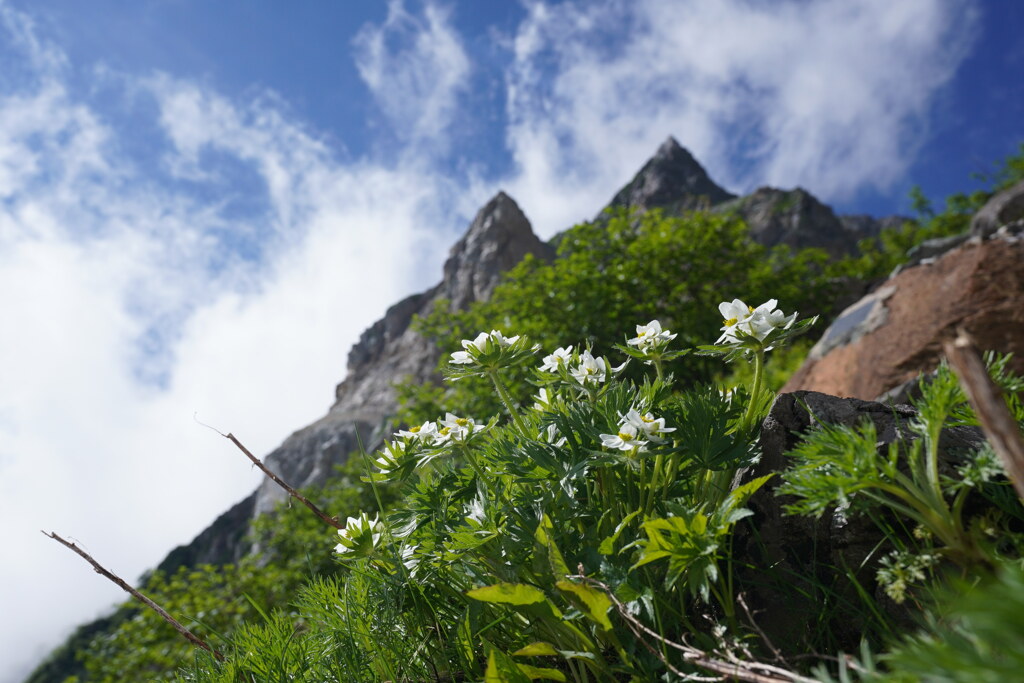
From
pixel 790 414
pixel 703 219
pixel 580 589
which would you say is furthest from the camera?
pixel 703 219

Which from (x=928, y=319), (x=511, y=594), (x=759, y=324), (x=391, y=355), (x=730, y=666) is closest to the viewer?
(x=730, y=666)

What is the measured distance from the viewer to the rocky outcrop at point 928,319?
19.0 feet

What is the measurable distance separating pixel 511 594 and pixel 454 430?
2.06ft

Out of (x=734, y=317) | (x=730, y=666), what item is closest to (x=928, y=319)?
(x=734, y=317)

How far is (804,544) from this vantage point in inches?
67.4

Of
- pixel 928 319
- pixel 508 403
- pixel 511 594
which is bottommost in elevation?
pixel 928 319

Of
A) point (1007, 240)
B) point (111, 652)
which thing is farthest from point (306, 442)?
point (1007, 240)

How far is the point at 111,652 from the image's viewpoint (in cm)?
1109

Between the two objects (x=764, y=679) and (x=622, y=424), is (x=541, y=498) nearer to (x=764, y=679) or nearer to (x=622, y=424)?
(x=622, y=424)

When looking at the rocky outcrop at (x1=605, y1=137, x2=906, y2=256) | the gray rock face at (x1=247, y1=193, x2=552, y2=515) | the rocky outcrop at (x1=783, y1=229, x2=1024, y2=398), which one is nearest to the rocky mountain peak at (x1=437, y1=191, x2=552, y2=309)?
the gray rock face at (x1=247, y1=193, x2=552, y2=515)

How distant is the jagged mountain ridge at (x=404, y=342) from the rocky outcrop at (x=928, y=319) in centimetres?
2382

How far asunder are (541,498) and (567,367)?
0.54 metres

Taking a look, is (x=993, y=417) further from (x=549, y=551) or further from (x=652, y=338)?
(x=652, y=338)

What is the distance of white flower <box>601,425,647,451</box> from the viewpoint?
62.1 inches
